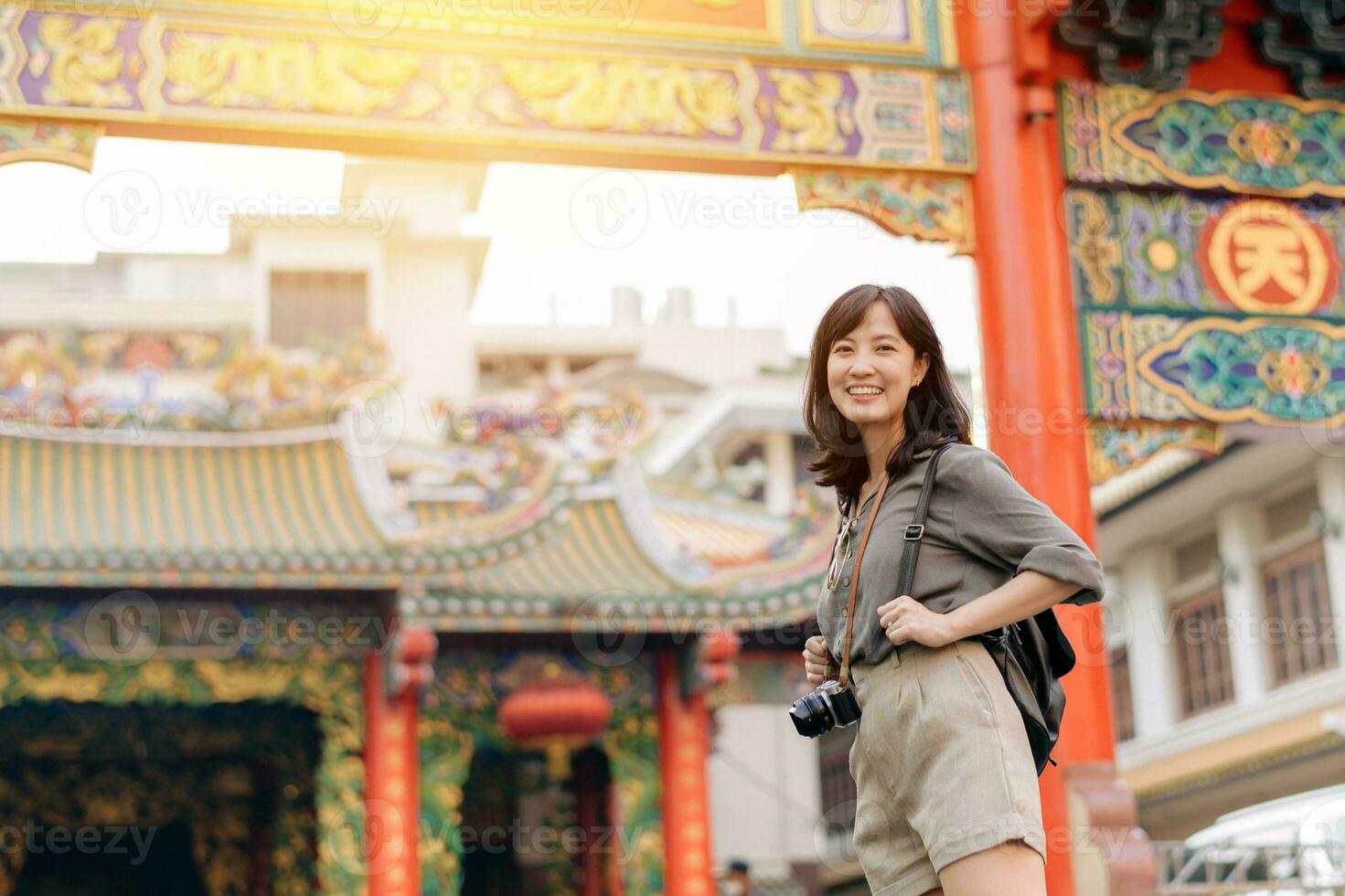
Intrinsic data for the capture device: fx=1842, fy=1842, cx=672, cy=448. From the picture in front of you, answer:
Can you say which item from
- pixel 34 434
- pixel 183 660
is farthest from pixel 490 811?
pixel 34 434

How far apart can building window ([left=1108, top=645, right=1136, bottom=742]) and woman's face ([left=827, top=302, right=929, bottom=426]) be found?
16.8 meters

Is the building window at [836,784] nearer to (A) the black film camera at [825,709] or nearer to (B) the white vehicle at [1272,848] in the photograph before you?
(B) the white vehicle at [1272,848]

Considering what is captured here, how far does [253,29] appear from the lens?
17.4 ft

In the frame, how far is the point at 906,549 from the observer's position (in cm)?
239

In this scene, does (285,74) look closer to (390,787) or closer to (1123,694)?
(390,787)

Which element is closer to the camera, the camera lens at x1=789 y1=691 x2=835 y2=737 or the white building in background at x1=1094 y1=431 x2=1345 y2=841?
the camera lens at x1=789 y1=691 x2=835 y2=737

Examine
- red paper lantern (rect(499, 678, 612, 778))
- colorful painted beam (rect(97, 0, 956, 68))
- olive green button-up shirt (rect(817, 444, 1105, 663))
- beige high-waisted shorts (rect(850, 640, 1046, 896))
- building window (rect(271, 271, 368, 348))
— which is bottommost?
beige high-waisted shorts (rect(850, 640, 1046, 896))

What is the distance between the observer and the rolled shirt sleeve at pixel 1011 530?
2.28 m

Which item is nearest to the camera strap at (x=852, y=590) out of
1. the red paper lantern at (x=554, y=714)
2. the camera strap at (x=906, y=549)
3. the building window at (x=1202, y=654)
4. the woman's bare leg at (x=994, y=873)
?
the camera strap at (x=906, y=549)

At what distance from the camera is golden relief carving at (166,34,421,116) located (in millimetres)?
5219

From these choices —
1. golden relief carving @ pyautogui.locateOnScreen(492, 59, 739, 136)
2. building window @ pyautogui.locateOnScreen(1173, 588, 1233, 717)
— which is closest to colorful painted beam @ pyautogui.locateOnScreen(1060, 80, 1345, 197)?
golden relief carving @ pyautogui.locateOnScreen(492, 59, 739, 136)

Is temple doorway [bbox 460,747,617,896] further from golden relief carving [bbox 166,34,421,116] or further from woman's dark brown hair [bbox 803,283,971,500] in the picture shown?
woman's dark brown hair [bbox 803,283,971,500]

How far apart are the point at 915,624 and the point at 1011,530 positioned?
174 millimetres

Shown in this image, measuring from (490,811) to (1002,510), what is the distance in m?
10.4
